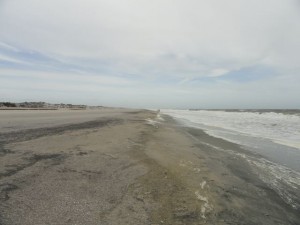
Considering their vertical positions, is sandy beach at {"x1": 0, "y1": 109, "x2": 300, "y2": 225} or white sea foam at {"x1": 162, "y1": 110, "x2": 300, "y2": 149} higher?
sandy beach at {"x1": 0, "y1": 109, "x2": 300, "y2": 225}

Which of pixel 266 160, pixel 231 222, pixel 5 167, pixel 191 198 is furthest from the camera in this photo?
pixel 266 160

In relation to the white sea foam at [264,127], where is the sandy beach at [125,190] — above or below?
above

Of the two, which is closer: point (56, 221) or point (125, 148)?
point (56, 221)

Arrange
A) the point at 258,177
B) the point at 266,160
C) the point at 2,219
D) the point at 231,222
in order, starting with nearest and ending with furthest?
the point at 2,219 < the point at 231,222 < the point at 258,177 < the point at 266,160

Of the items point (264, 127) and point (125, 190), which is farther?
point (264, 127)

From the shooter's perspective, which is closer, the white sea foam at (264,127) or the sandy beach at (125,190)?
the sandy beach at (125,190)

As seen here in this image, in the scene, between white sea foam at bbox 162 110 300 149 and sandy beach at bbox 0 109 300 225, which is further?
white sea foam at bbox 162 110 300 149

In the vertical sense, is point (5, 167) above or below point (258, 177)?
above

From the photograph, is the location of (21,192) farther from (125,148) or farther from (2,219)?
(125,148)

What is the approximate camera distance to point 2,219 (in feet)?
14.8

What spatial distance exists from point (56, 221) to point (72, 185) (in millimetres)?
1623

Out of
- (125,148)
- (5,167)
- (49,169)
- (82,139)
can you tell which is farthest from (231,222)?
(82,139)

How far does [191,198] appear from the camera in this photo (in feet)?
20.1

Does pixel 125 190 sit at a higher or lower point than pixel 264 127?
higher
